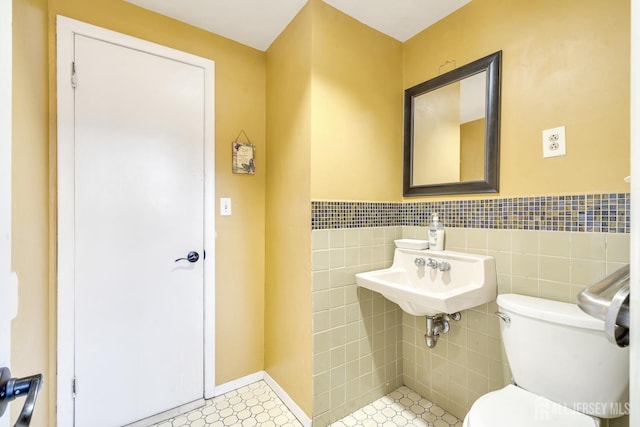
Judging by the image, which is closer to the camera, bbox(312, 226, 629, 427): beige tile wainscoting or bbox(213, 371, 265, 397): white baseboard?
bbox(312, 226, 629, 427): beige tile wainscoting

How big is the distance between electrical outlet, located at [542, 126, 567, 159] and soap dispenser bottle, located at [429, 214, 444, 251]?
60cm

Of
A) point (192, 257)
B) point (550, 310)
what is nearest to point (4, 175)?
point (192, 257)

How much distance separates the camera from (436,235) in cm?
163

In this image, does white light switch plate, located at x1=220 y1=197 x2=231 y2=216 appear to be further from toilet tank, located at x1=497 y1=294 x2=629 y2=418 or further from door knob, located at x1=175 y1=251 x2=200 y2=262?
toilet tank, located at x1=497 y1=294 x2=629 y2=418

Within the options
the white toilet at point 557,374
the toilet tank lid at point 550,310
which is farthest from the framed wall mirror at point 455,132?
the white toilet at point 557,374

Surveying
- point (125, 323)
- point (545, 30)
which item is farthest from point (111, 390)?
point (545, 30)

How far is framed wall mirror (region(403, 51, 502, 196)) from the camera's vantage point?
57.6 inches

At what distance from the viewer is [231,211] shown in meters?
1.88

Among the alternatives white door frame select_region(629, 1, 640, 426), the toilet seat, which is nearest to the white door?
white door frame select_region(629, 1, 640, 426)

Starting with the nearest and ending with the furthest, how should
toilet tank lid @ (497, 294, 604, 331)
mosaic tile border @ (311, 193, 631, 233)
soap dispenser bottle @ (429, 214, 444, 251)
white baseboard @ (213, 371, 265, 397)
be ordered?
toilet tank lid @ (497, 294, 604, 331) < mosaic tile border @ (311, 193, 631, 233) < soap dispenser bottle @ (429, 214, 444, 251) < white baseboard @ (213, 371, 265, 397)

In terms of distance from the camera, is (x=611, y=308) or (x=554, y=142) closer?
(x=611, y=308)

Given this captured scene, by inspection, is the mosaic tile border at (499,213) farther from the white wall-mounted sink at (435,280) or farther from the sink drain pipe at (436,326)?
the sink drain pipe at (436,326)

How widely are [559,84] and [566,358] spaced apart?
1137 mm

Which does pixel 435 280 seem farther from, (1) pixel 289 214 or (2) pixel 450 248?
(1) pixel 289 214
